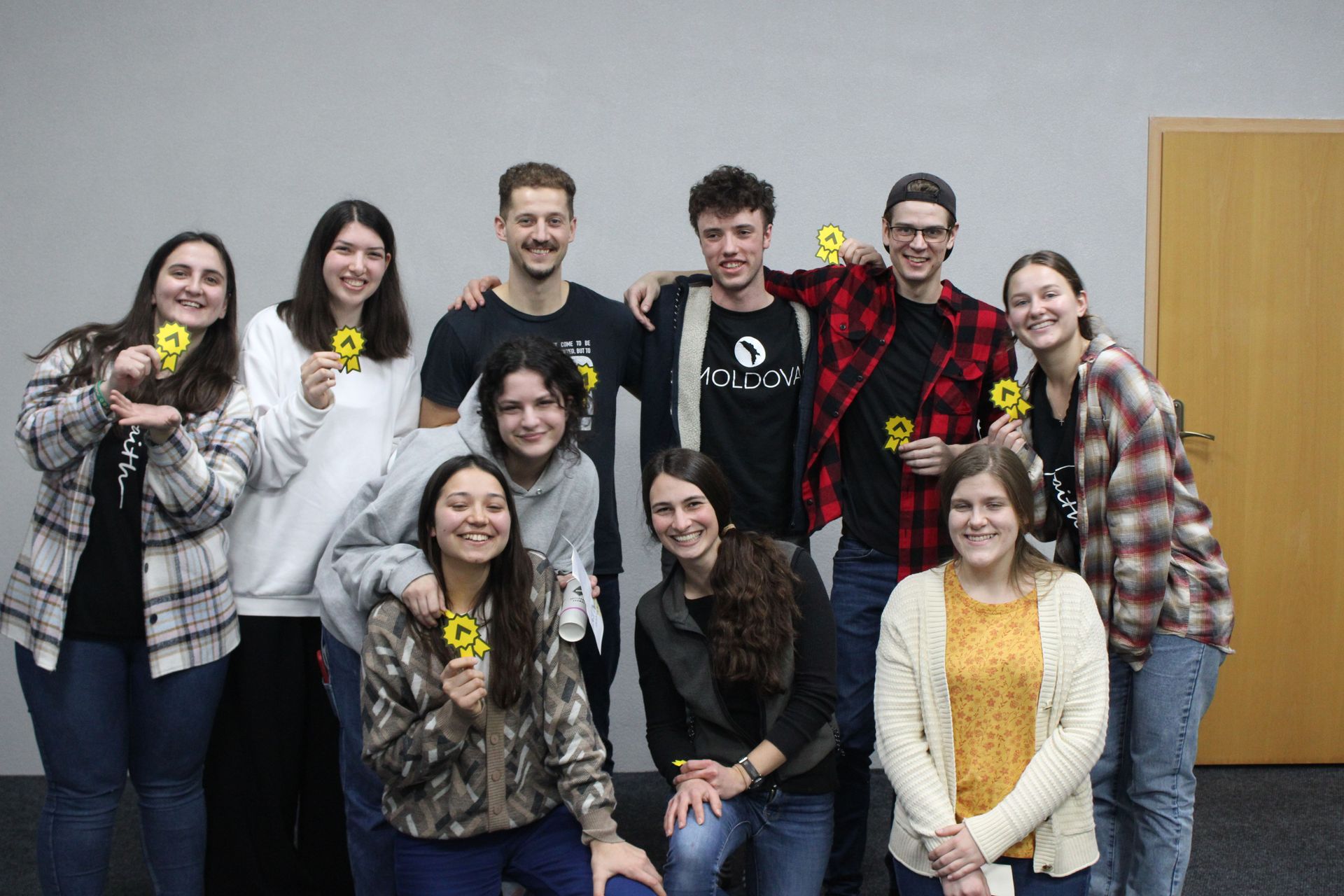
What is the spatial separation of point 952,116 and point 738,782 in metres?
2.64

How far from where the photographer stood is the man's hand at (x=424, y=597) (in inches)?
80.0

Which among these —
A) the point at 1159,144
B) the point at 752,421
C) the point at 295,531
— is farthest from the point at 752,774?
the point at 1159,144

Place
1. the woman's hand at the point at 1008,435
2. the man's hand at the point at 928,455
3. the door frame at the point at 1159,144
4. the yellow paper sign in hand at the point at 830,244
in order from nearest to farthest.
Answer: the woman's hand at the point at 1008,435
the man's hand at the point at 928,455
the yellow paper sign in hand at the point at 830,244
the door frame at the point at 1159,144

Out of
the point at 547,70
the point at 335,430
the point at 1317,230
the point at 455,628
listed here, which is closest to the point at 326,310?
the point at 335,430

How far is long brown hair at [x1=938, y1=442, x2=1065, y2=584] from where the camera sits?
2148 millimetres

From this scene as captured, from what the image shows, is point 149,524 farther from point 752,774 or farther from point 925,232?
point 925,232

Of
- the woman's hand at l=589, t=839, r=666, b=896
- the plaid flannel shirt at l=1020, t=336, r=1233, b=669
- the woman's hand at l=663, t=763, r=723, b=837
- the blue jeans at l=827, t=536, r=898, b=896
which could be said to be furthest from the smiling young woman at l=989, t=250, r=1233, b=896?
the woman's hand at l=589, t=839, r=666, b=896

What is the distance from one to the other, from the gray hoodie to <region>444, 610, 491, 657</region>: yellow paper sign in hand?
13cm

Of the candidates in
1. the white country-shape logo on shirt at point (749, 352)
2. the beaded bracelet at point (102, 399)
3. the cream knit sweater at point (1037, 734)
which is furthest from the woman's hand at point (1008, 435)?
the beaded bracelet at point (102, 399)

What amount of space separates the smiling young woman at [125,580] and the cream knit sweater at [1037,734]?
1509 millimetres

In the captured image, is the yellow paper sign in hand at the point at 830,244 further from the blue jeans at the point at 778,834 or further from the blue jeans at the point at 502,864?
the blue jeans at the point at 502,864

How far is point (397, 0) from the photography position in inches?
142

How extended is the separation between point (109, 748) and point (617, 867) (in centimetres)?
114

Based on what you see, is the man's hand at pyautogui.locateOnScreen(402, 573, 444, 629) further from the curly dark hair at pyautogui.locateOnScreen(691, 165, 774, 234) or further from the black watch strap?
the curly dark hair at pyautogui.locateOnScreen(691, 165, 774, 234)
